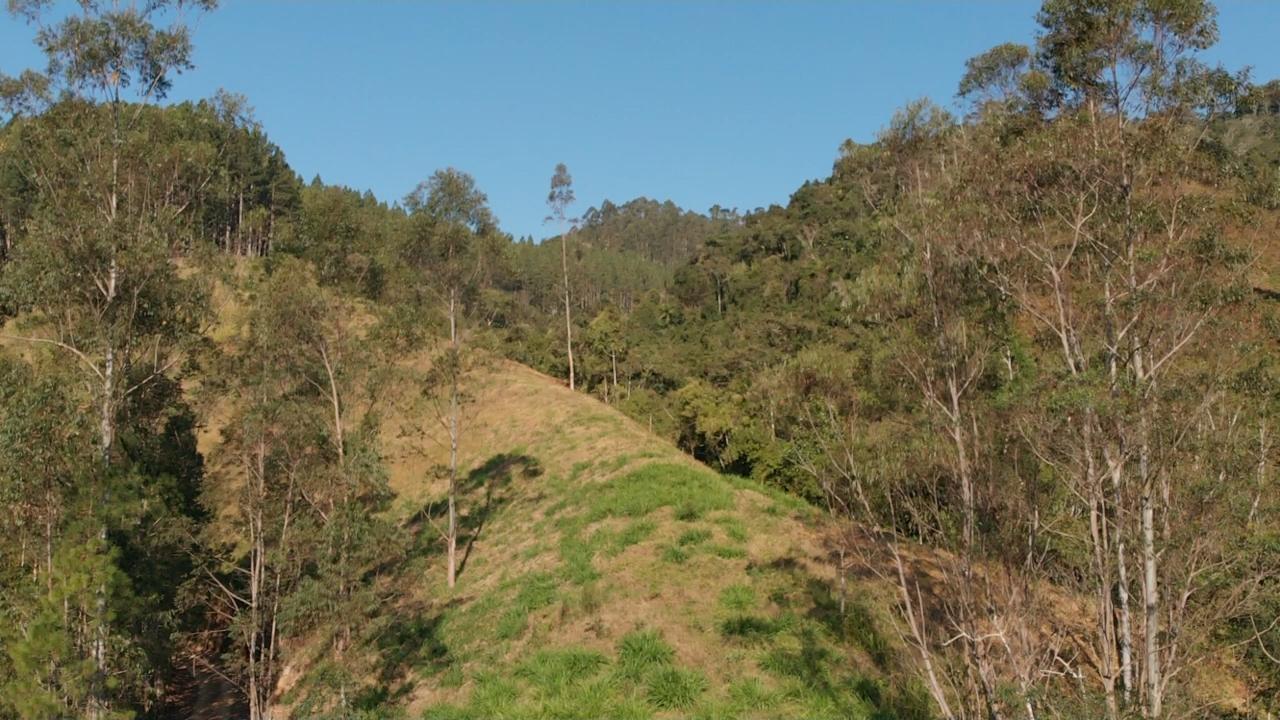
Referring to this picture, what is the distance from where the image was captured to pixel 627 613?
63.5 feet

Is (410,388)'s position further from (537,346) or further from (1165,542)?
(537,346)

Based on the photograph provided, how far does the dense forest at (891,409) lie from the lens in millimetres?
12180

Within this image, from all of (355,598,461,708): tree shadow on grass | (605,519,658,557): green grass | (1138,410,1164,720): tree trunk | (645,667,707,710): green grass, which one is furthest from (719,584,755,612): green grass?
(1138,410,1164,720): tree trunk

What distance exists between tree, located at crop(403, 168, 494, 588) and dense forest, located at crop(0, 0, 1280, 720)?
14 centimetres

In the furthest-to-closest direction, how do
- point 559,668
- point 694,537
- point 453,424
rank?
point 453,424, point 694,537, point 559,668

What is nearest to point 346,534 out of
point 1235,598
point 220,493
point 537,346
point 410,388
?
point 410,388

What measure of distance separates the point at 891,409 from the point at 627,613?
29.9ft

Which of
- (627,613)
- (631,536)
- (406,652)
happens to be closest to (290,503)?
(406,652)

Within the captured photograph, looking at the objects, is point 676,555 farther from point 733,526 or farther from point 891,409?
point 891,409

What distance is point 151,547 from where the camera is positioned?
19.3m

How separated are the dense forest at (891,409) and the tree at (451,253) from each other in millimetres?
137

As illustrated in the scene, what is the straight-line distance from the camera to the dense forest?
12.2 metres

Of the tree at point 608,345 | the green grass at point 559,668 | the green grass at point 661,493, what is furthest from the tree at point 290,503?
the tree at point 608,345

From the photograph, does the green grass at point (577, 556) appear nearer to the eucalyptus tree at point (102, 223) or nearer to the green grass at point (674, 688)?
the green grass at point (674, 688)
